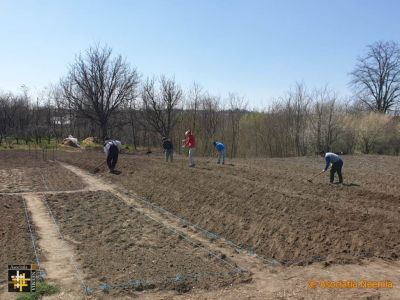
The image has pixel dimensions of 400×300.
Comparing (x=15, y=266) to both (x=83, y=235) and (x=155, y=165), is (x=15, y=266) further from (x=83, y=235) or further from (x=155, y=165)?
(x=155, y=165)

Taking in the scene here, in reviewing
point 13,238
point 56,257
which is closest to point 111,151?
point 13,238

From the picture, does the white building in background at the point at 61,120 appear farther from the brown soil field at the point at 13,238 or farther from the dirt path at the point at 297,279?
the dirt path at the point at 297,279

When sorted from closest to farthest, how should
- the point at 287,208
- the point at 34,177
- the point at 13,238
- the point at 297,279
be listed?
the point at 297,279 → the point at 13,238 → the point at 287,208 → the point at 34,177

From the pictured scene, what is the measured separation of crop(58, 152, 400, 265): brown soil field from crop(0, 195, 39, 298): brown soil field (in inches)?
163

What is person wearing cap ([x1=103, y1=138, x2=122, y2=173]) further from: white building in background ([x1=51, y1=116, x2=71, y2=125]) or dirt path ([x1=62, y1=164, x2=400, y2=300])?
white building in background ([x1=51, y1=116, x2=71, y2=125])

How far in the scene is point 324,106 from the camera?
3284 centimetres

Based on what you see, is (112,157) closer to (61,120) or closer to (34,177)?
(34,177)

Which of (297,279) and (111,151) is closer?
(297,279)

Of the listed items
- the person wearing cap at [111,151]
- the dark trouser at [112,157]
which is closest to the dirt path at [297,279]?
the person wearing cap at [111,151]

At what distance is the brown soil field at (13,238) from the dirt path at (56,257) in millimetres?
282

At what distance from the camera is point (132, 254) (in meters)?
8.34

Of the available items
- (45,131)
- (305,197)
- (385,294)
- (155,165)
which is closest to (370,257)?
(385,294)

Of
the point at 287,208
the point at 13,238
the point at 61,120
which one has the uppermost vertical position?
the point at 61,120

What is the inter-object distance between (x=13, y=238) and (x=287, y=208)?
631 cm
